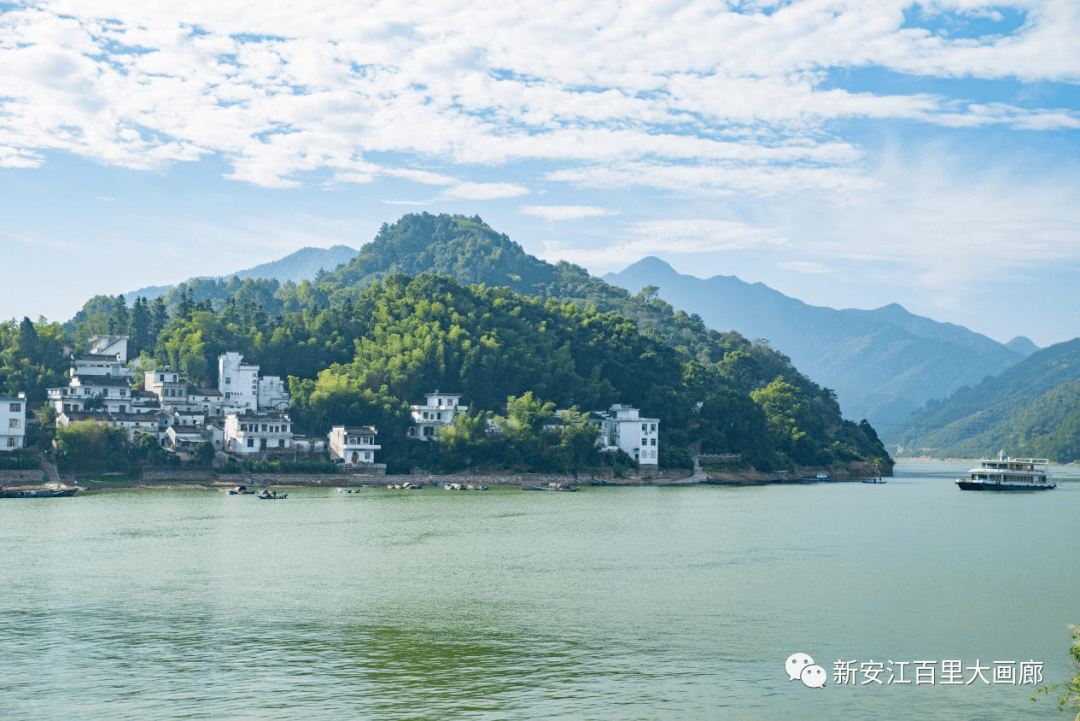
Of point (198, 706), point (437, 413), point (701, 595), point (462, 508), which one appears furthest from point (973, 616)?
point (437, 413)

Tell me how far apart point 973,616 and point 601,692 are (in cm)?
1553

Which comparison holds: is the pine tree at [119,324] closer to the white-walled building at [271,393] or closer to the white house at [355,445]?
the white-walled building at [271,393]

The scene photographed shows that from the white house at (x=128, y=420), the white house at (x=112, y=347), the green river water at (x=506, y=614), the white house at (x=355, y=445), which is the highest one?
the white house at (x=112, y=347)

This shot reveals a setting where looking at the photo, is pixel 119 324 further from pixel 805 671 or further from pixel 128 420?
pixel 805 671

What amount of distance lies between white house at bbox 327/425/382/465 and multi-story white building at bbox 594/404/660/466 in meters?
23.0

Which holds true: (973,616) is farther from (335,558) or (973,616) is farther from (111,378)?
(111,378)

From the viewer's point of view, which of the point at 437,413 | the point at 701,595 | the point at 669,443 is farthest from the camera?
the point at 669,443

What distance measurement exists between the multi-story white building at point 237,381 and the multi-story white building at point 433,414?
15.3 m

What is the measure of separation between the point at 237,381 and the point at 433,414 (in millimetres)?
19049

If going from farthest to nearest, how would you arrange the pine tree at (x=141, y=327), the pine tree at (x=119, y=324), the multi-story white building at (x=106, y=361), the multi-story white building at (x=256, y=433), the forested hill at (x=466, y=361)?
the pine tree at (x=119, y=324), the pine tree at (x=141, y=327), the forested hill at (x=466, y=361), the multi-story white building at (x=106, y=361), the multi-story white building at (x=256, y=433)

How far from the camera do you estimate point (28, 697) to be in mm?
23719

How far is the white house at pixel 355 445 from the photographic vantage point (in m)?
94.0

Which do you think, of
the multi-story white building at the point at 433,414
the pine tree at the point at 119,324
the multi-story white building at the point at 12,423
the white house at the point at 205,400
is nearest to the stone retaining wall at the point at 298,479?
the multi-story white building at the point at 433,414

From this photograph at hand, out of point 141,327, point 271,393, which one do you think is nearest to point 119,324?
point 141,327
